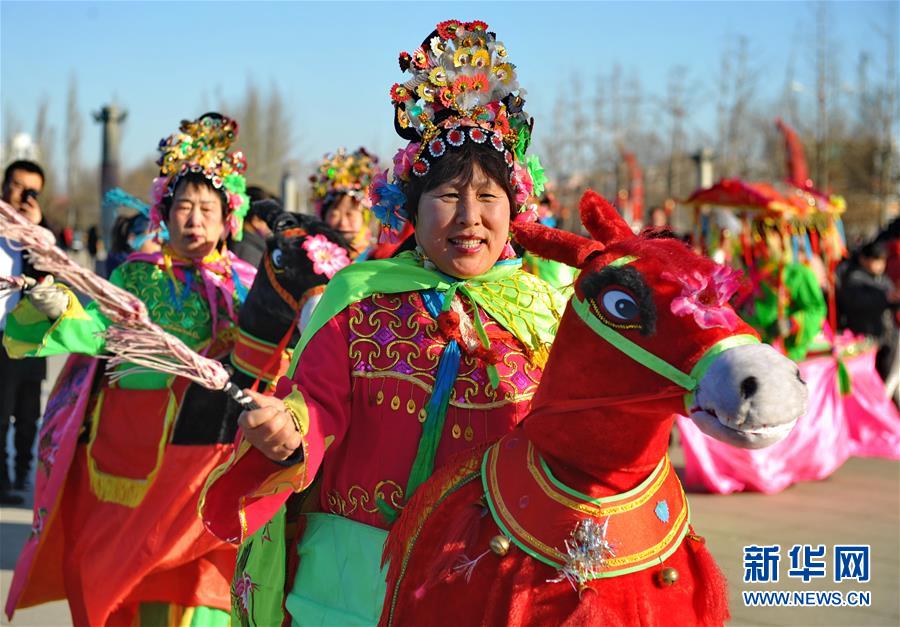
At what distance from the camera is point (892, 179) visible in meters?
21.9

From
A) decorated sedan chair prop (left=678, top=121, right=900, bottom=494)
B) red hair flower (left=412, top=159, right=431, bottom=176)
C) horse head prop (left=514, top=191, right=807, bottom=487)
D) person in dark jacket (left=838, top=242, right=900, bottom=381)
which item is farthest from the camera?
person in dark jacket (left=838, top=242, right=900, bottom=381)

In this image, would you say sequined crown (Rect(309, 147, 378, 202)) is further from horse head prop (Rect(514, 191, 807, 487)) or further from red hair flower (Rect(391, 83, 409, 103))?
horse head prop (Rect(514, 191, 807, 487))

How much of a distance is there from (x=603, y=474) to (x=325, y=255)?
2033 mm

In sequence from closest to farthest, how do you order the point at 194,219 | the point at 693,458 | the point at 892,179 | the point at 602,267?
the point at 602,267, the point at 194,219, the point at 693,458, the point at 892,179

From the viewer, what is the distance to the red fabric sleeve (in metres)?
2.35

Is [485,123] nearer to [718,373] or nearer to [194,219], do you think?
[718,373]

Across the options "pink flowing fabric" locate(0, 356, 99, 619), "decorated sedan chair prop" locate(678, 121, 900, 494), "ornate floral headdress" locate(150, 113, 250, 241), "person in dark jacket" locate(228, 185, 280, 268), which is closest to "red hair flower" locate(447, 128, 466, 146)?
"ornate floral headdress" locate(150, 113, 250, 241)

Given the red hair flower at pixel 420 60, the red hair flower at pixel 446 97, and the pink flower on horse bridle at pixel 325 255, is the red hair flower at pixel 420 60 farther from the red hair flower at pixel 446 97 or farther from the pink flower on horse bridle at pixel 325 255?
the pink flower on horse bridle at pixel 325 255

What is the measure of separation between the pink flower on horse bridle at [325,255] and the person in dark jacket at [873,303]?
6.28m

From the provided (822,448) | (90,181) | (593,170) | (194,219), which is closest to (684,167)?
(593,170)

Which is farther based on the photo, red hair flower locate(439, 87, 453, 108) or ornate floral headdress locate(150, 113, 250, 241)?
ornate floral headdress locate(150, 113, 250, 241)

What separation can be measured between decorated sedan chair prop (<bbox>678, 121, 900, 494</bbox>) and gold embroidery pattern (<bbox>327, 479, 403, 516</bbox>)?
504 cm

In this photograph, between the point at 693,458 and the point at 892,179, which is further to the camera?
the point at 892,179

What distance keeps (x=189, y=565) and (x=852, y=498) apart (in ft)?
16.0
